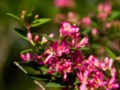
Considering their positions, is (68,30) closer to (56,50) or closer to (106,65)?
(56,50)

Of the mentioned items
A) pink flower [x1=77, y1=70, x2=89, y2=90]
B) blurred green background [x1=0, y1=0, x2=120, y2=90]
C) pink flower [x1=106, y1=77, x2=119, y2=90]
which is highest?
pink flower [x1=77, y1=70, x2=89, y2=90]

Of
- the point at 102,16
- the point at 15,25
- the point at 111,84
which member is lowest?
the point at 15,25

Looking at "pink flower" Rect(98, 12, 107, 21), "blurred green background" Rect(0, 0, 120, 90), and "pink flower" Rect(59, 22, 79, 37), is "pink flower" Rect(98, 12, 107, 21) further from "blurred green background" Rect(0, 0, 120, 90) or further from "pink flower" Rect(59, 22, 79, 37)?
"blurred green background" Rect(0, 0, 120, 90)

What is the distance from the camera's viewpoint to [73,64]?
183 cm

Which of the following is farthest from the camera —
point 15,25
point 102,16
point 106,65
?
point 15,25

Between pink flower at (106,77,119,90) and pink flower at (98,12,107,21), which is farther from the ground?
pink flower at (98,12,107,21)

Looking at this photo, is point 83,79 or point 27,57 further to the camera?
point 27,57

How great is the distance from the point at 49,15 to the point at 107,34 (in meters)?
3.02

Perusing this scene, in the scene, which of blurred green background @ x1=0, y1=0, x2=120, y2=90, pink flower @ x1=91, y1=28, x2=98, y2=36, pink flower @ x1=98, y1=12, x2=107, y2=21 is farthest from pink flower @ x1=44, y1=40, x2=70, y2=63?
blurred green background @ x1=0, y1=0, x2=120, y2=90

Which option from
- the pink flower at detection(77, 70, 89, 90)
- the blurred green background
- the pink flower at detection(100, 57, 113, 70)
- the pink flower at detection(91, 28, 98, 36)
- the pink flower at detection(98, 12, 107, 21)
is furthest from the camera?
the blurred green background

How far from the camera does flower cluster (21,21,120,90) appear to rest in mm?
1802

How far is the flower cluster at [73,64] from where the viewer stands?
5.91ft

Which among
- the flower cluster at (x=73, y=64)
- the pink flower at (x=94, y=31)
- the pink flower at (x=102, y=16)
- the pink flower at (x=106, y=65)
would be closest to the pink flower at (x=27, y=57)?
the flower cluster at (x=73, y=64)

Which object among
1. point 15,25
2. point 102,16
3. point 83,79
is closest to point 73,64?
point 83,79
